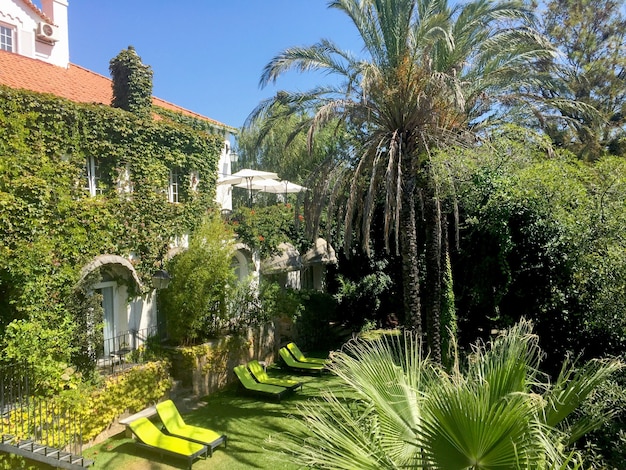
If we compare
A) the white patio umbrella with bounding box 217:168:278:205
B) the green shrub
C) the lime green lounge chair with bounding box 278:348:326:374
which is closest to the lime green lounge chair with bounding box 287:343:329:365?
the lime green lounge chair with bounding box 278:348:326:374

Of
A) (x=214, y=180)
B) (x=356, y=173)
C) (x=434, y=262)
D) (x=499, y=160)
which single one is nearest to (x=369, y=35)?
(x=356, y=173)

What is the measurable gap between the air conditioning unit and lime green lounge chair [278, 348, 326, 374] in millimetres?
15964

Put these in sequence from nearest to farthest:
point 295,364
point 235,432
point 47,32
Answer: point 235,432, point 295,364, point 47,32

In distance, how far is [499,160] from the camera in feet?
37.4

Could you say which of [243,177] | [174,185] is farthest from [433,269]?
[243,177]

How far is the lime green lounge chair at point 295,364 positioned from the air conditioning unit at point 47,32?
1596cm

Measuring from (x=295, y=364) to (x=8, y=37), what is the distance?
57.2 ft

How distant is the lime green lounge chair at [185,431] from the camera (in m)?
A: 9.80

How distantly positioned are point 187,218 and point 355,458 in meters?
13.1

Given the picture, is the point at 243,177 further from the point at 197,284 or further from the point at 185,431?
the point at 185,431

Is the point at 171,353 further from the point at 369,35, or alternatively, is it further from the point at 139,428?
the point at 369,35

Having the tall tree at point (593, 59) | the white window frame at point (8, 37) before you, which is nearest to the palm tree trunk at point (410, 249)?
the white window frame at point (8, 37)

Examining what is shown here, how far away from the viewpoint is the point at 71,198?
11727 mm

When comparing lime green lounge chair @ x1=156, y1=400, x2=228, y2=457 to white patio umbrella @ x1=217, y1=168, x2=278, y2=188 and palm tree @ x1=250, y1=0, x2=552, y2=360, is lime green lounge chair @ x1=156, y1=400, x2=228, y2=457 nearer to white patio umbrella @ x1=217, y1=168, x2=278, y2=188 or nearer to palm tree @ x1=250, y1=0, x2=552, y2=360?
palm tree @ x1=250, y1=0, x2=552, y2=360
